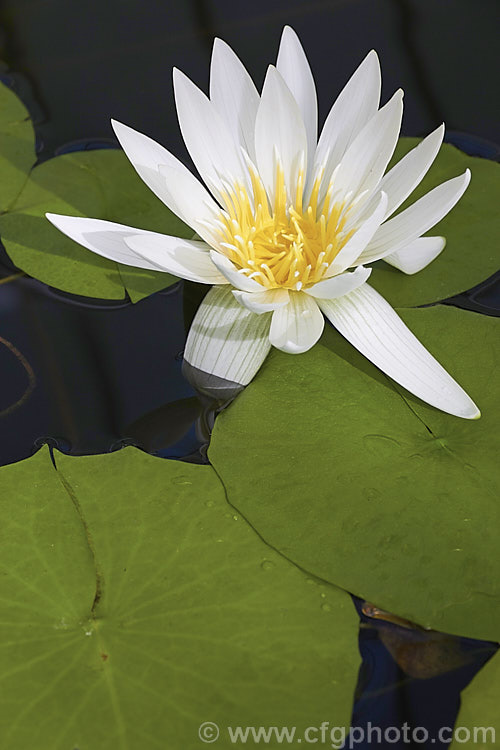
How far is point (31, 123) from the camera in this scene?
2.77m

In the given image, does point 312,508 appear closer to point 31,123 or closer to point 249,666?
point 249,666

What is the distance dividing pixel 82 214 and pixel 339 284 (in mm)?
1056

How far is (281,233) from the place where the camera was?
1967mm

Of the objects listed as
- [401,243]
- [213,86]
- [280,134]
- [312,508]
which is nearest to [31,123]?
[213,86]

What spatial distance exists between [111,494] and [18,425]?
1.39 feet

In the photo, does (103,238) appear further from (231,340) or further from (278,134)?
(278,134)

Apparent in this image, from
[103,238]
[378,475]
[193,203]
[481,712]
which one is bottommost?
[481,712]

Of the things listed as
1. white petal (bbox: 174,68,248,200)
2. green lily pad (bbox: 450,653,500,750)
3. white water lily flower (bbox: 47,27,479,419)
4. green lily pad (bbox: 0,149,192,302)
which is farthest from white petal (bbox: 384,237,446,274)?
green lily pad (bbox: 450,653,500,750)

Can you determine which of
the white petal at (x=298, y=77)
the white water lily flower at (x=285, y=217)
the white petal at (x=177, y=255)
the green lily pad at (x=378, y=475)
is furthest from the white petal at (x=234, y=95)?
the green lily pad at (x=378, y=475)

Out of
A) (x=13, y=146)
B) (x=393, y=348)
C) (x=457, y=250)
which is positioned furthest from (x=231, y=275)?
(x=13, y=146)

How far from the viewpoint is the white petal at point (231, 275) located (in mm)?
1662

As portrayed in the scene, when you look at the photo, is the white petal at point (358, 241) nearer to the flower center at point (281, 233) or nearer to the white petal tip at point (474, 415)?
the flower center at point (281, 233)

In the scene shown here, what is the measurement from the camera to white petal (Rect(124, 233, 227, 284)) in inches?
70.2

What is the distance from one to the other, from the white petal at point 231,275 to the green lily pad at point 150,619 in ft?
1.48
